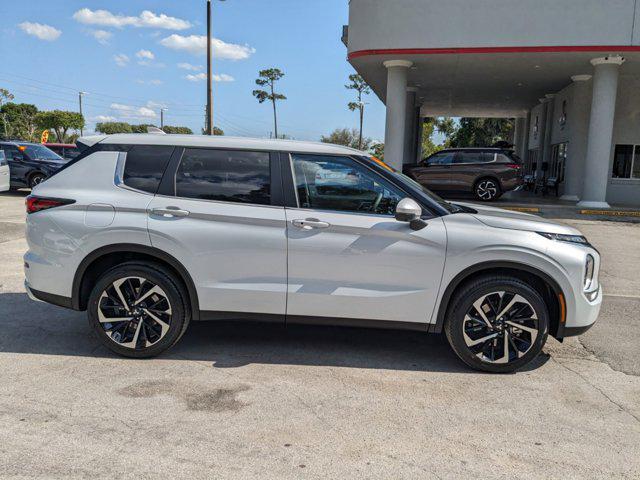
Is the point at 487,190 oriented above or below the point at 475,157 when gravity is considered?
below

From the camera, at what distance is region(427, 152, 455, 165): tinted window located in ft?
58.7

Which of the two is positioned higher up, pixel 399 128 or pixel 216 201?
pixel 399 128

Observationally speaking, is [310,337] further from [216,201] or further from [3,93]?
[3,93]

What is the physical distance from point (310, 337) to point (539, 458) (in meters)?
2.38

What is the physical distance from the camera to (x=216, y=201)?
4.21 metres

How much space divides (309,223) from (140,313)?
5.08 feet

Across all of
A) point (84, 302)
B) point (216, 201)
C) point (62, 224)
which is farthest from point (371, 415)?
point (62, 224)

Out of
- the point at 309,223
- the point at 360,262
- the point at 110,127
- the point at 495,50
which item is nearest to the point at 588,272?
the point at 360,262

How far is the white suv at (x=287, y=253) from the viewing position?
13.3 ft

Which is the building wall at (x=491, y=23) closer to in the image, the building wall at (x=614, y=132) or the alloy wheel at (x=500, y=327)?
the building wall at (x=614, y=132)

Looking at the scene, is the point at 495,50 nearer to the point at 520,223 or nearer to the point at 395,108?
the point at 395,108

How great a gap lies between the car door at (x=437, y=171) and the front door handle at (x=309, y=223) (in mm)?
14388

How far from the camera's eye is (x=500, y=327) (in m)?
4.08

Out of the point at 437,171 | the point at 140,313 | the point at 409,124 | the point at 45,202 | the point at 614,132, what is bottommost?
the point at 140,313
